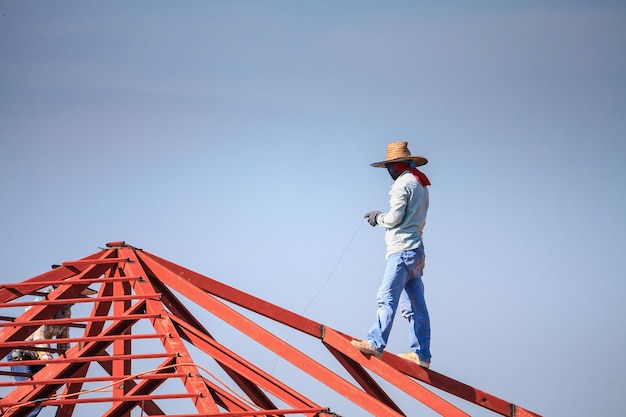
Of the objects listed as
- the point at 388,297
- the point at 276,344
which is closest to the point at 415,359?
the point at 388,297

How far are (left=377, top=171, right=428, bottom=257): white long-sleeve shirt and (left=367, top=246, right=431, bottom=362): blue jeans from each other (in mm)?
143

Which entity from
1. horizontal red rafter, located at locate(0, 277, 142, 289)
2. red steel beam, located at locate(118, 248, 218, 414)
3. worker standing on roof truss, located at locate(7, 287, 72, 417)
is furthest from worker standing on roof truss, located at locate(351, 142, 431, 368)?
worker standing on roof truss, located at locate(7, 287, 72, 417)

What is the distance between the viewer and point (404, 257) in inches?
550

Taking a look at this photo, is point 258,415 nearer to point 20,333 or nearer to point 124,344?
point 124,344

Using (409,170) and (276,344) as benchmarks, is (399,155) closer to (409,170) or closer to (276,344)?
(409,170)

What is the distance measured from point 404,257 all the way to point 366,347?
1375mm

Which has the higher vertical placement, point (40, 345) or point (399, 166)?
point (399, 166)

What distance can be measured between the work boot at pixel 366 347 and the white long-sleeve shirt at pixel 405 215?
1.28 meters

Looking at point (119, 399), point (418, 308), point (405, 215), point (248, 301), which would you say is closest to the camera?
point (119, 399)

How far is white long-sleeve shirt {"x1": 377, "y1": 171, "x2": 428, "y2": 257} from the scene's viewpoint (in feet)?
46.1

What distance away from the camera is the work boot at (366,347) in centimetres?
1411

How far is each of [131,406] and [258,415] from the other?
6.65ft

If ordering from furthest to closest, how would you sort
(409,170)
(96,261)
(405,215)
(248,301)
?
(96,261)
(248,301)
(409,170)
(405,215)

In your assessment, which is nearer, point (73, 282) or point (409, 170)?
point (409, 170)
